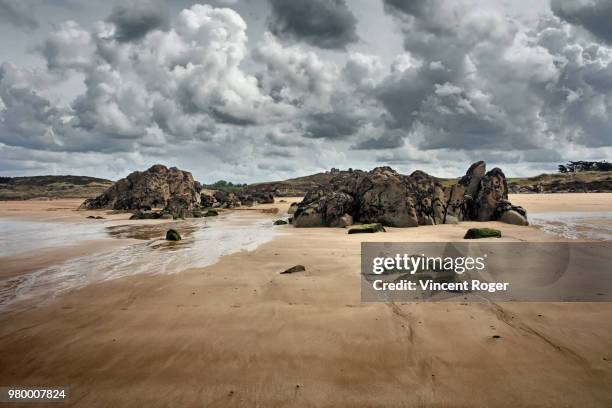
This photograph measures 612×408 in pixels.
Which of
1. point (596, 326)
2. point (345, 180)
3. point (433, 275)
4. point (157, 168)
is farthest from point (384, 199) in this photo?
point (157, 168)

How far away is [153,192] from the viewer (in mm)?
40656

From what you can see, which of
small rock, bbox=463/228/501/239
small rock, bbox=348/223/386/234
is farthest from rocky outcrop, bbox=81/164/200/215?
small rock, bbox=463/228/501/239

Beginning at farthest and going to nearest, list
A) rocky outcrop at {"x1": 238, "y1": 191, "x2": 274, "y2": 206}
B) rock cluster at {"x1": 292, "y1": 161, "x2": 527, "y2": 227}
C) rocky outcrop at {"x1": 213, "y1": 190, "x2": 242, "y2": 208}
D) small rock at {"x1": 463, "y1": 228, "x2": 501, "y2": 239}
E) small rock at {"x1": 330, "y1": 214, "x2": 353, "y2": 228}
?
rocky outcrop at {"x1": 238, "y1": 191, "x2": 274, "y2": 206} < rocky outcrop at {"x1": 213, "y1": 190, "x2": 242, "y2": 208} < rock cluster at {"x1": 292, "y1": 161, "x2": 527, "y2": 227} < small rock at {"x1": 330, "y1": 214, "x2": 353, "y2": 228} < small rock at {"x1": 463, "y1": 228, "x2": 501, "y2": 239}

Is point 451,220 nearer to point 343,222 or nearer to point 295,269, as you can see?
point 343,222

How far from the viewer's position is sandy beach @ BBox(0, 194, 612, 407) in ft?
11.8

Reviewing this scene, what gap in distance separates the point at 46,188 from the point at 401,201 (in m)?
107

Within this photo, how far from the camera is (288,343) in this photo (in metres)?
4.69

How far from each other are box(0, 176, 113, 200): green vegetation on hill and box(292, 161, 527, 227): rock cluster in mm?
79774

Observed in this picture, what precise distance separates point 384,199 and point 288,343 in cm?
1704

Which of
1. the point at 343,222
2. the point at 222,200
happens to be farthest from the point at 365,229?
the point at 222,200

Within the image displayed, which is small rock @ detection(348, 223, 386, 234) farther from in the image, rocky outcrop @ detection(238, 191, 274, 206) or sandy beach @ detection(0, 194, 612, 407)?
rocky outcrop @ detection(238, 191, 274, 206)

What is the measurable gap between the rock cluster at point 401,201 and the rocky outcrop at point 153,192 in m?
20.1

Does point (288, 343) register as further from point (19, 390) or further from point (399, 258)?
point (399, 258)

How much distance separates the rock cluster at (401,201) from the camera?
2042 cm
